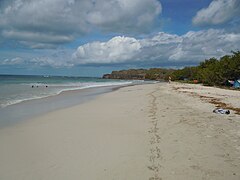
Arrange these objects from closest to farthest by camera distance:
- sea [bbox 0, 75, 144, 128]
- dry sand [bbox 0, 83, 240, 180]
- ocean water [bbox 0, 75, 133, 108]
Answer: dry sand [bbox 0, 83, 240, 180]
sea [bbox 0, 75, 144, 128]
ocean water [bbox 0, 75, 133, 108]

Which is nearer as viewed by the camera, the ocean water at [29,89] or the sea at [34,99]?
the sea at [34,99]

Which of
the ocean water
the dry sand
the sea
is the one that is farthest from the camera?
the ocean water

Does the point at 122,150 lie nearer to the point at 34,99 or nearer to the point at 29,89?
the point at 34,99

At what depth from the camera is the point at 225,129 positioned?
8.64 metres

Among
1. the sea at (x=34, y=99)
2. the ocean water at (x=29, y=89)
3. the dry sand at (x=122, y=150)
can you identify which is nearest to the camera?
the dry sand at (x=122, y=150)

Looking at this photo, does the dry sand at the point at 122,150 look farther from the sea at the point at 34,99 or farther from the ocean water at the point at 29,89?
the ocean water at the point at 29,89

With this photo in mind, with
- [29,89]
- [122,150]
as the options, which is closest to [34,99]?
[29,89]

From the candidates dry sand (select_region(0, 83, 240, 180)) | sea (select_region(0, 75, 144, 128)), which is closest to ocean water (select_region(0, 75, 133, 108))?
sea (select_region(0, 75, 144, 128))

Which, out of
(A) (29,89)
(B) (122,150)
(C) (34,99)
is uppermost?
(B) (122,150)

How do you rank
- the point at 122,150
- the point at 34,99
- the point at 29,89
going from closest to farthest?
the point at 122,150 < the point at 34,99 < the point at 29,89

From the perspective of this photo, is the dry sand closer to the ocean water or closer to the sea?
the sea

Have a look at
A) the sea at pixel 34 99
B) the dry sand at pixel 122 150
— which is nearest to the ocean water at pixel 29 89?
the sea at pixel 34 99

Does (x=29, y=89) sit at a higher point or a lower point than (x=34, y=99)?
lower

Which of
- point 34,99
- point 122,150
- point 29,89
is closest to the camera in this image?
point 122,150
